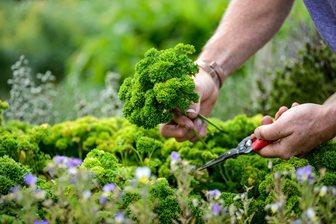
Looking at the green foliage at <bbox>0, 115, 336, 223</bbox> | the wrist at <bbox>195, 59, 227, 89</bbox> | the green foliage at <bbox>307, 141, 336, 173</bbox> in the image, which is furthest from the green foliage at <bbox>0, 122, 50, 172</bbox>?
the green foliage at <bbox>307, 141, 336, 173</bbox>

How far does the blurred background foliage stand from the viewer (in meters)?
5.05

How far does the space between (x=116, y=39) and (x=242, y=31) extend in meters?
4.62

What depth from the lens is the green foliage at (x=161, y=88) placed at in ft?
8.32

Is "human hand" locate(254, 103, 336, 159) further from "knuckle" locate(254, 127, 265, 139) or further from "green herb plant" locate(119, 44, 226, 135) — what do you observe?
"green herb plant" locate(119, 44, 226, 135)

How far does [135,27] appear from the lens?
7.74m

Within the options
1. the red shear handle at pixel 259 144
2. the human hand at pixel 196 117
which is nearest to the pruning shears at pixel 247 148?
the red shear handle at pixel 259 144

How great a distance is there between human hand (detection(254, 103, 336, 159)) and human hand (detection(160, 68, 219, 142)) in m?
0.30

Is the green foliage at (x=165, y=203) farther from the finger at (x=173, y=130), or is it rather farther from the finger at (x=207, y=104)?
the finger at (x=207, y=104)

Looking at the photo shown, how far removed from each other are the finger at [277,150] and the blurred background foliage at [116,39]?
1.77m

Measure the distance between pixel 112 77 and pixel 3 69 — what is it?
568cm

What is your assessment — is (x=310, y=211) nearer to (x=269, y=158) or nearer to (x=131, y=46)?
(x=269, y=158)

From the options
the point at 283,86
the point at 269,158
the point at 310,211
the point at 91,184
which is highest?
the point at 283,86

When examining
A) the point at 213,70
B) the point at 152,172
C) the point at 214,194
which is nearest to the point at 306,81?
the point at 213,70

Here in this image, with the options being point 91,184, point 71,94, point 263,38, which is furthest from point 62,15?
point 91,184
